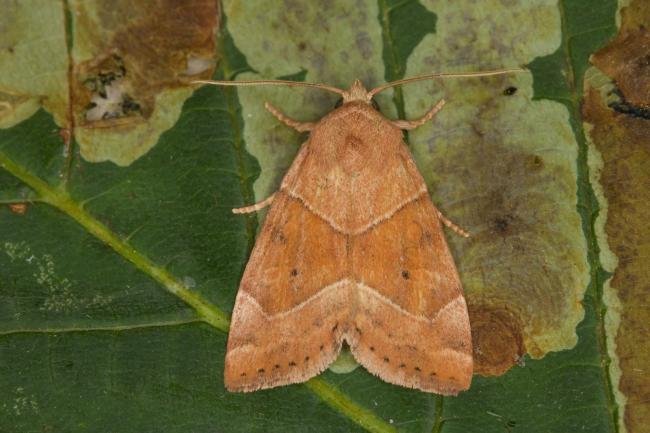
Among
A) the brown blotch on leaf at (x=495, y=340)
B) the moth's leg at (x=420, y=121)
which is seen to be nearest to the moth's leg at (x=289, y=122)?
the moth's leg at (x=420, y=121)

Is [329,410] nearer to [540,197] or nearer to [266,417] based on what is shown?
[266,417]

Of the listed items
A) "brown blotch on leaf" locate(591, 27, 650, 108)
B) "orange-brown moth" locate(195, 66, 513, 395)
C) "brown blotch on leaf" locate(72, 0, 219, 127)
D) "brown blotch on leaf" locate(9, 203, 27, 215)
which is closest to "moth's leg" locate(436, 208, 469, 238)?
"orange-brown moth" locate(195, 66, 513, 395)

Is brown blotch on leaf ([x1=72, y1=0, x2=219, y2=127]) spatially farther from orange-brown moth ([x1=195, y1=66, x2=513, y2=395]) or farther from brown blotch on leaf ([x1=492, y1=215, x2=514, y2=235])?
brown blotch on leaf ([x1=492, y1=215, x2=514, y2=235])

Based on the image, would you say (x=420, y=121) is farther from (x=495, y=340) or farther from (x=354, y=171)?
(x=495, y=340)

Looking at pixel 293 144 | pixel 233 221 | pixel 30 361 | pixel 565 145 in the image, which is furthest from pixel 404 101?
pixel 30 361

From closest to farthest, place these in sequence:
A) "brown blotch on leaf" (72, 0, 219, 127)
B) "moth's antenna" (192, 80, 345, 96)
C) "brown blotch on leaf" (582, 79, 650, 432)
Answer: "brown blotch on leaf" (582, 79, 650, 432)
"moth's antenna" (192, 80, 345, 96)
"brown blotch on leaf" (72, 0, 219, 127)
